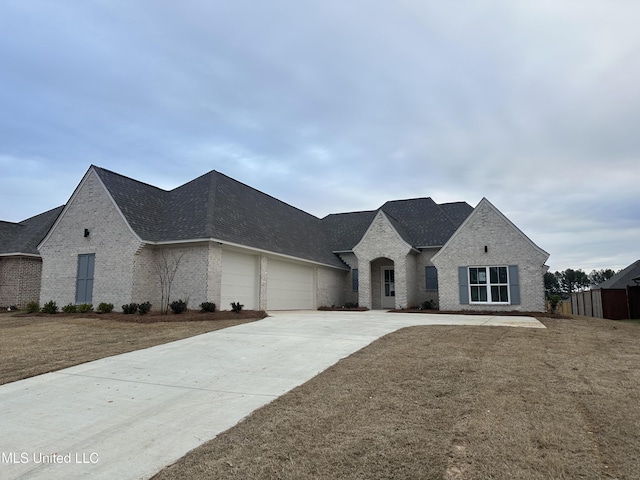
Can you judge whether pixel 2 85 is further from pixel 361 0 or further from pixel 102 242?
pixel 361 0

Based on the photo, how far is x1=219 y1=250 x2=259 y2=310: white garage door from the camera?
59.6ft

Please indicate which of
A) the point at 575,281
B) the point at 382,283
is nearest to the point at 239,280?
the point at 382,283

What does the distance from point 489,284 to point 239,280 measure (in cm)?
1250

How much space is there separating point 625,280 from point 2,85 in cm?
3661

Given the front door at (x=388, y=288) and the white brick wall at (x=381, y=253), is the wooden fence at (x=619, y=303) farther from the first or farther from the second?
the front door at (x=388, y=288)

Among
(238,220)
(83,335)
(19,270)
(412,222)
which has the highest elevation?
(412,222)

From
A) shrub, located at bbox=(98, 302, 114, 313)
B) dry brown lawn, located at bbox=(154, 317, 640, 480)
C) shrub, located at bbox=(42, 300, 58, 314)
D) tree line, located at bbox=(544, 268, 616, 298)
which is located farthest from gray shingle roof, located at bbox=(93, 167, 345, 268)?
tree line, located at bbox=(544, 268, 616, 298)

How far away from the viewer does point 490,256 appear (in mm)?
20500

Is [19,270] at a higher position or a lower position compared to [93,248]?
lower

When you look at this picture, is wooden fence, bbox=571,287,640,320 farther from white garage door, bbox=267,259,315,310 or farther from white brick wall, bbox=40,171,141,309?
white brick wall, bbox=40,171,141,309

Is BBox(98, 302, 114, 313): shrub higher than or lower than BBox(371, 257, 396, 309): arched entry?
lower

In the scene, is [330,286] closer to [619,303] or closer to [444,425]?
[619,303]

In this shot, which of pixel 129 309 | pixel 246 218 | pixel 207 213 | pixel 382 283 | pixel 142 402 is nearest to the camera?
pixel 142 402

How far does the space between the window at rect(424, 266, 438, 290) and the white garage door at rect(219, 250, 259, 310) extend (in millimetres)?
11174
